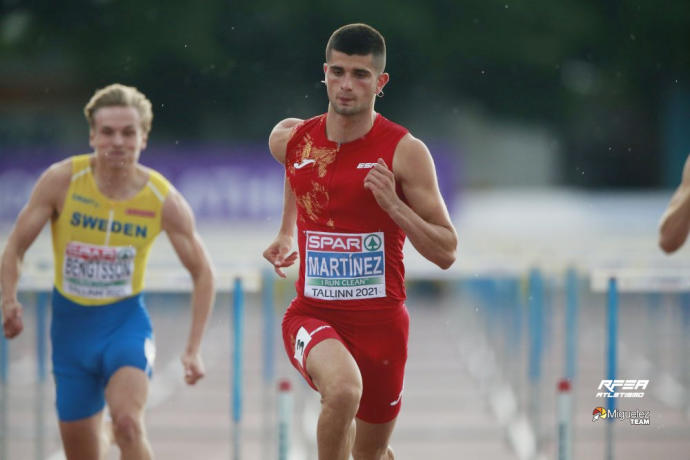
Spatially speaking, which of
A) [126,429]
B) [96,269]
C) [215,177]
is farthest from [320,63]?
[126,429]

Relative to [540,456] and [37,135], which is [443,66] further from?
[540,456]

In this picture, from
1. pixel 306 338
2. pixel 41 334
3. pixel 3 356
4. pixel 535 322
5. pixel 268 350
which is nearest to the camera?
pixel 306 338

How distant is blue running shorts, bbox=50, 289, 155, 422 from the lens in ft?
19.9

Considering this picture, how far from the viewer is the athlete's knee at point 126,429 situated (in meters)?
5.74

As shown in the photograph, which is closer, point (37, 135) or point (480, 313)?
point (480, 313)

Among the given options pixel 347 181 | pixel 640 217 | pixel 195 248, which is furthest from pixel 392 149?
pixel 640 217

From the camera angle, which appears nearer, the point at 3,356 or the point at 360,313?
the point at 360,313

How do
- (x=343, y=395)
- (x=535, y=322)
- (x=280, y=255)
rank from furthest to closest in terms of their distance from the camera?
1. (x=535, y=322)
2. (x=280, y=255)
3. (x=343, y=395)

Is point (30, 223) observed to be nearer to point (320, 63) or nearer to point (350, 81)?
point (350, 81)

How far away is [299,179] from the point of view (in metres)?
5.59

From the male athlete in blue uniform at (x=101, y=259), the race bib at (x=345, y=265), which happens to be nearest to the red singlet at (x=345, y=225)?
the race bib at (x=345, y=265)

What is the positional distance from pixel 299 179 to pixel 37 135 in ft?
90.4

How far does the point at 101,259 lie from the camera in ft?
20.3

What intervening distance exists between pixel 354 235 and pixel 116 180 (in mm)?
1457
